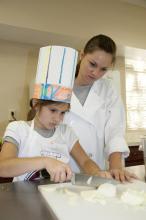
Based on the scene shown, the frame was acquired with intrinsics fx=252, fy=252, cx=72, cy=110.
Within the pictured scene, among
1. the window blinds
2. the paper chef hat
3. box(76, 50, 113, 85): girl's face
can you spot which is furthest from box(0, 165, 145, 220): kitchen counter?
the window blinds

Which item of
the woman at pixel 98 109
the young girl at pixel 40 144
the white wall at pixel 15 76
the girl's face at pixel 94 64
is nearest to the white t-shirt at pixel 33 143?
the young girl at pixel 40 144

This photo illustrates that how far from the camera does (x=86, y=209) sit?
1.89 ft

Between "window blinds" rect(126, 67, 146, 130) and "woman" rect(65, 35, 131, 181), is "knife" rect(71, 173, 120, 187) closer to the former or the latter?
"woman" rect(65, 35, 131, 181)

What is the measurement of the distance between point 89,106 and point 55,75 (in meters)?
0.32

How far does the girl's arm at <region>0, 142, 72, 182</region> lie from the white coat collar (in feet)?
1.21

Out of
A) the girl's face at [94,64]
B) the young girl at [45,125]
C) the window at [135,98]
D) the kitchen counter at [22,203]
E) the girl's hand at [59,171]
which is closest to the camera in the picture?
the kitchen counter at [22,203]

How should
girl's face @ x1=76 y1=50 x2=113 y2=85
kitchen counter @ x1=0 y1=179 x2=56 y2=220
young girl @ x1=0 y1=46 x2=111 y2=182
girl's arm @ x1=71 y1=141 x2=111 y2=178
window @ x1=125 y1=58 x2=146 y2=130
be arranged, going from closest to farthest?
kitchen counter @ x1=0 y1=179 x2=56 y2=220 < young girl @ x1=0 y1=46 x2=111 y2=182 < girl's arm @ x1=71 y1=141 x2=111 y2=178 < girl's face @ x1=76 y1=50 x2=113 y2=85 < window @ x1=125 y1=58 x2=146 y2=130

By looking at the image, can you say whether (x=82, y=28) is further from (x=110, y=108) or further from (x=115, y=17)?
(x=110, y=108)

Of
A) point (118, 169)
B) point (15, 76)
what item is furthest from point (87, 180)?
point (15, 76)

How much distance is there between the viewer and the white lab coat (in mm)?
1115

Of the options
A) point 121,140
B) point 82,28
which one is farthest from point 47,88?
point 82,28

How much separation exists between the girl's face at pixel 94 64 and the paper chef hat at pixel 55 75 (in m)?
0.19

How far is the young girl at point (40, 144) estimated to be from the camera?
786mm

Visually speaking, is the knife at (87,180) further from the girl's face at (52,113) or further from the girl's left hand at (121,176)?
the girl's face at (52,113)
